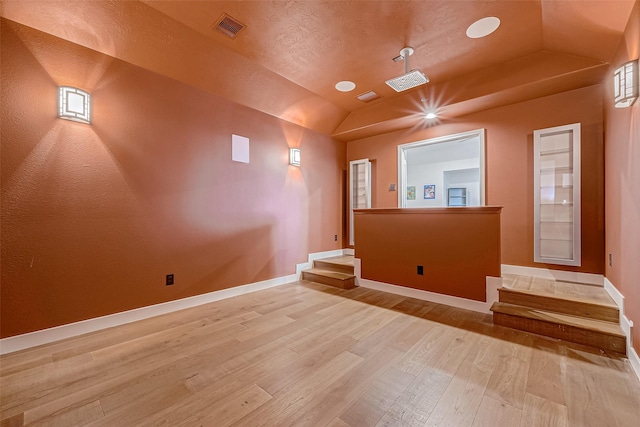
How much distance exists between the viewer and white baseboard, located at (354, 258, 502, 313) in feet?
9.51

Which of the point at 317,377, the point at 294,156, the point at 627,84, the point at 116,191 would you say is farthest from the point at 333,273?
the point at 627,84

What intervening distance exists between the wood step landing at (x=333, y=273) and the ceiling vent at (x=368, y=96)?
2.84 m

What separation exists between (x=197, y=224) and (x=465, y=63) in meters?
3.98

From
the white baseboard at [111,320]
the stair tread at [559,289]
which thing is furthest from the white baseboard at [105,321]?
the stair tread at [559,289]

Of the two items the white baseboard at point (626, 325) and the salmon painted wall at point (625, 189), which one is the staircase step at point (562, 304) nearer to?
the white baseboard at point (626, 325)

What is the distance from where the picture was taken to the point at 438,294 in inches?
130

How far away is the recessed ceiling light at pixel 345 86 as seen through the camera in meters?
3.84

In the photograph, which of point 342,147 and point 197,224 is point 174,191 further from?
point 342,147

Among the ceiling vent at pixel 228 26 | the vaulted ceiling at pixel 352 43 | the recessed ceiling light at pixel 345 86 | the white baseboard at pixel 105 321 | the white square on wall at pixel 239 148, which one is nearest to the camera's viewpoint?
the white baseboard at pixel 105 321

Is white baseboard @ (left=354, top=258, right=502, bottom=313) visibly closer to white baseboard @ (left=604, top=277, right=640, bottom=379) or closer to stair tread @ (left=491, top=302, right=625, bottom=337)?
stair tread @ (left=491, top=302, right=625, bottom=337)

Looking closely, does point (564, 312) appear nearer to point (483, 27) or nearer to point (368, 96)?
point (483, 27)

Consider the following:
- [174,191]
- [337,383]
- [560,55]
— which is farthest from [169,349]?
[560,55]

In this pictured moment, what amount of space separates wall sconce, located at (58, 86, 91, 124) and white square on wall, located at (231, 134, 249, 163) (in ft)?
5.08

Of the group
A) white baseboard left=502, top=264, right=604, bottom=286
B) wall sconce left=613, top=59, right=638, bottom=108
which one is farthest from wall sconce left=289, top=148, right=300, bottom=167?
wall sconce left=613, top=59, right=638, bottom=108
